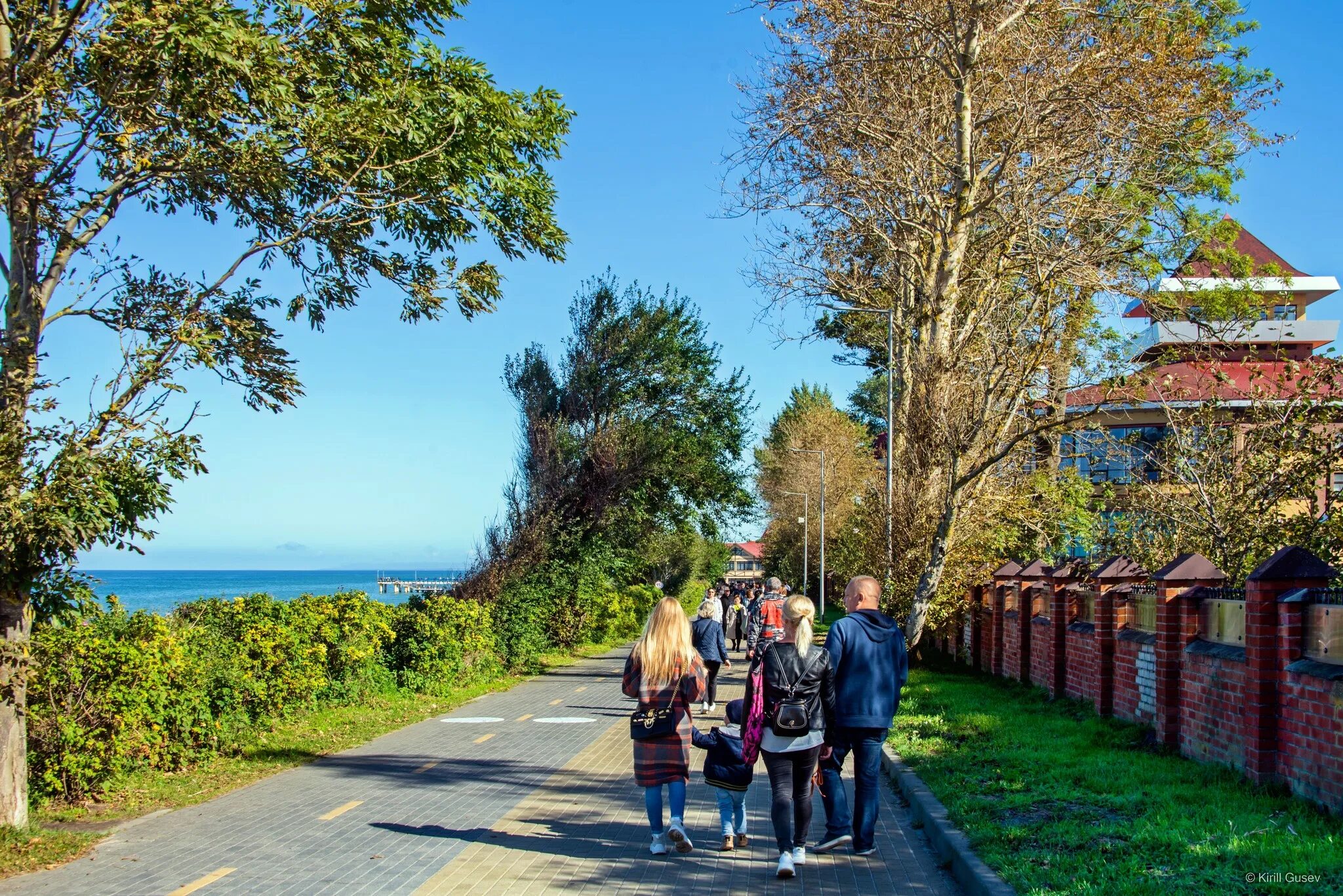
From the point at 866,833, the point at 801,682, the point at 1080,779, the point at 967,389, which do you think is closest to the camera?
the point at 801,682

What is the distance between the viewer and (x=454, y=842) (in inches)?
305

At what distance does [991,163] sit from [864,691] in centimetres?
1330

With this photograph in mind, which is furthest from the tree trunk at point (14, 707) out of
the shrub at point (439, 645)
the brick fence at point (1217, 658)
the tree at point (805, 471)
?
the tree at point (805, 471)

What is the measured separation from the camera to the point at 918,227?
18188 mm

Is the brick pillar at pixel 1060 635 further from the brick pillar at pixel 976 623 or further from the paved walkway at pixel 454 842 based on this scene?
the brick pillar at pixel 976 623

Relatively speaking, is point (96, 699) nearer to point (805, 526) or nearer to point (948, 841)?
point (948, 841)

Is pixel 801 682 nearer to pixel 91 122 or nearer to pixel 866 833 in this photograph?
pixel 866 833

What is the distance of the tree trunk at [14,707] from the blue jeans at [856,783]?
560 centimetres

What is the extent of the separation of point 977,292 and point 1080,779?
12.7m

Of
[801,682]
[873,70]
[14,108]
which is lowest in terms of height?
[801,682]

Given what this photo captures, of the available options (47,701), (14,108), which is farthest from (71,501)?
(14,108)

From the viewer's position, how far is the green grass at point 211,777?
7.40m

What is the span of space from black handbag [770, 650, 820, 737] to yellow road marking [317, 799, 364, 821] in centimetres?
379

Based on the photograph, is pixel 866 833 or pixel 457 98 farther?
pixel 457 98
